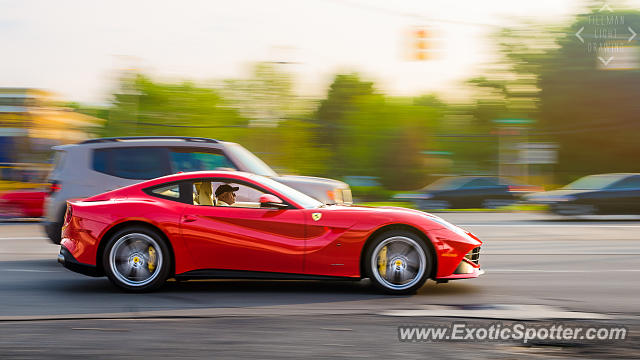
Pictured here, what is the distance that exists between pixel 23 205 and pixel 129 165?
952 centimetres

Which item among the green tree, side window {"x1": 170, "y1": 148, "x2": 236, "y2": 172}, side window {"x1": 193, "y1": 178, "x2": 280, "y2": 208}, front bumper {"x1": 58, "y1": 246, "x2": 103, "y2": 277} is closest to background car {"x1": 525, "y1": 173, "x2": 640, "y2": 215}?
side window {"x1": 170, "y1": 148, "x2": 236, "y2": 172}

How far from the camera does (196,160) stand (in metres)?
10.3

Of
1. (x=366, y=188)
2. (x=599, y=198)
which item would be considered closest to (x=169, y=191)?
(x=599, y=198)

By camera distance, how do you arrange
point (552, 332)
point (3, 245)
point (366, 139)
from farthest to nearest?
point (366, 139) → point (3, 245) → point (552, 332)

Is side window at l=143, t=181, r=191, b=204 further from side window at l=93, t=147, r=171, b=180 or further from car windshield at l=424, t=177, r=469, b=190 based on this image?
car windshield at l=424, t=177, r=469, b=190

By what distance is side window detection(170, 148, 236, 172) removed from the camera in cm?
1023

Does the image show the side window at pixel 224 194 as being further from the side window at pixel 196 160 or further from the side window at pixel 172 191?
the side window at pixel 196 160

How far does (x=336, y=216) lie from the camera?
6895 millimetres

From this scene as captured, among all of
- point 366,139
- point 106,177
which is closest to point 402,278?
point 106,177

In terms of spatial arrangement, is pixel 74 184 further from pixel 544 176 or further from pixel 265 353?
pixel 544 176

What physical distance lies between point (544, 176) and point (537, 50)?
8155 millimetres

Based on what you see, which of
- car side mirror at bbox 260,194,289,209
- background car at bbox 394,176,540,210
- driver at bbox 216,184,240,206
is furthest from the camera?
background car at bbox 394,176,540,210

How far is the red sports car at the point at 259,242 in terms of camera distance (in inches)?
269

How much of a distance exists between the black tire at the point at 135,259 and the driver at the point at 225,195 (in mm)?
683
